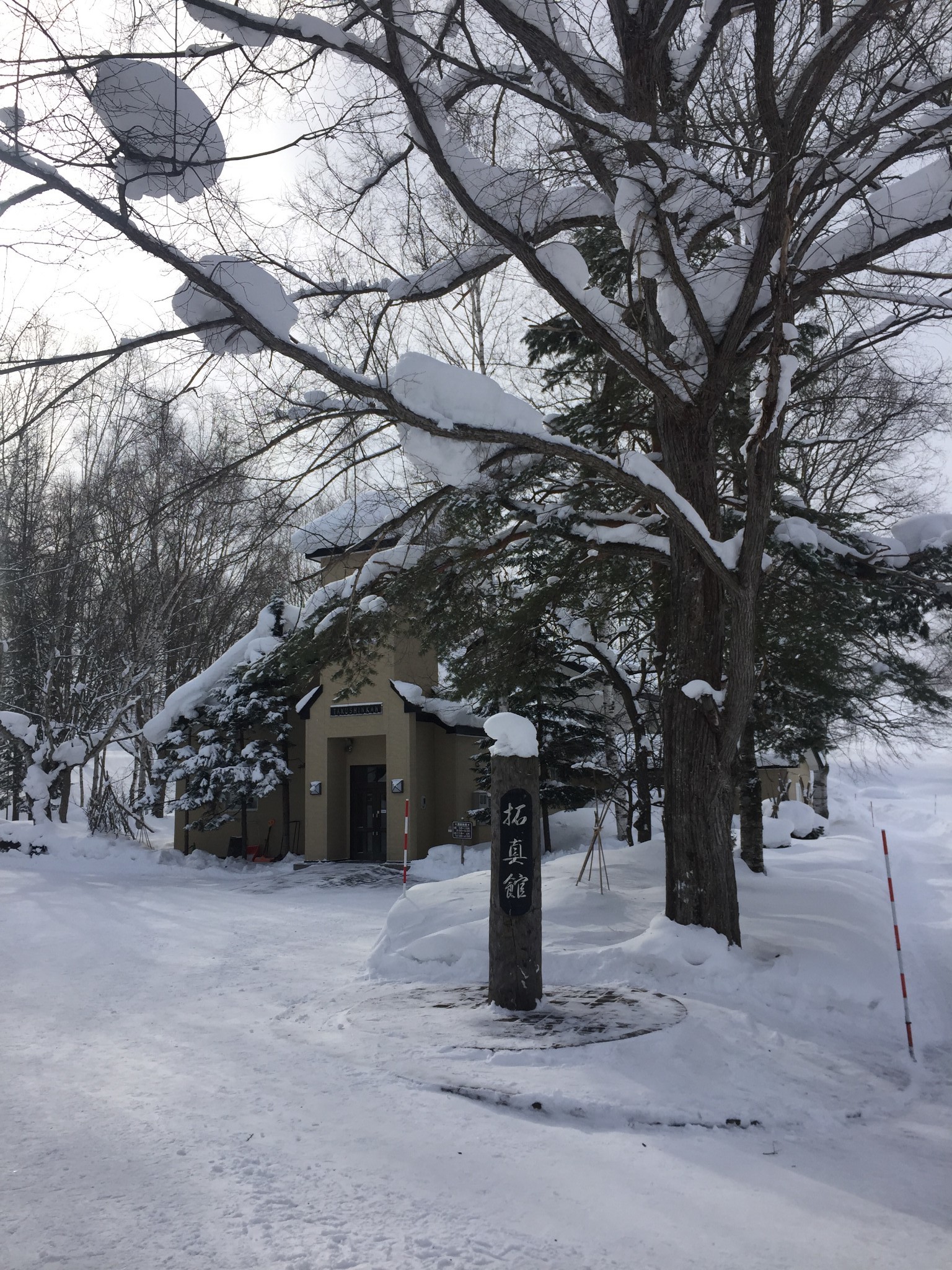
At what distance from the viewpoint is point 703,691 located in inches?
323

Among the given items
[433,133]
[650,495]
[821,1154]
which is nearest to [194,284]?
[433,133]

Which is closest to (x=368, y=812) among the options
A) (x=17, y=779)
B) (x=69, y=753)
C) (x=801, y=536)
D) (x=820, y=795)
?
(x=69, y=753)

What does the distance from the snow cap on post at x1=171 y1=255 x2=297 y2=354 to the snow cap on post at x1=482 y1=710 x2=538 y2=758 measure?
369 cm

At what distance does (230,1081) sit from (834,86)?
8.49 m

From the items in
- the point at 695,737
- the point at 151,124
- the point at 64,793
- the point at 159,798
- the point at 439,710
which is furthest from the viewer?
the point at 159,798

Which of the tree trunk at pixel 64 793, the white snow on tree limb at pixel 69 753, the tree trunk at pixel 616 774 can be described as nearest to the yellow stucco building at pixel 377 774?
the white snow on tree limb at pixel 69 753

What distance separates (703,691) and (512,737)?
201 cm

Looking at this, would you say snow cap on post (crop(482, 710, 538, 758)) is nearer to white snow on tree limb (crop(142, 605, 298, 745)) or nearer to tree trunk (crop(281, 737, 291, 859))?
white snow on tree limb (crop(142, 605, 298, 745))

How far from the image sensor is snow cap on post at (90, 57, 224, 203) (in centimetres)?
556

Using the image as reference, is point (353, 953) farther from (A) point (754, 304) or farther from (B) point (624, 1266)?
(A) point (754, 304)

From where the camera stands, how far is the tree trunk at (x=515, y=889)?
22.7 ft

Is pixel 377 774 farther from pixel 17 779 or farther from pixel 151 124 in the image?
pixel 151 124

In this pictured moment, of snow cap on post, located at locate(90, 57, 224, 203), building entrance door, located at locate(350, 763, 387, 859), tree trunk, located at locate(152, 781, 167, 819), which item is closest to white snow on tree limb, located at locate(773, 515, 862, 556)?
snow cap on post, located at locate(90, 57, 224, 203)

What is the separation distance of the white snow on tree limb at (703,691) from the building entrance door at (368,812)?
15104 millimetres
